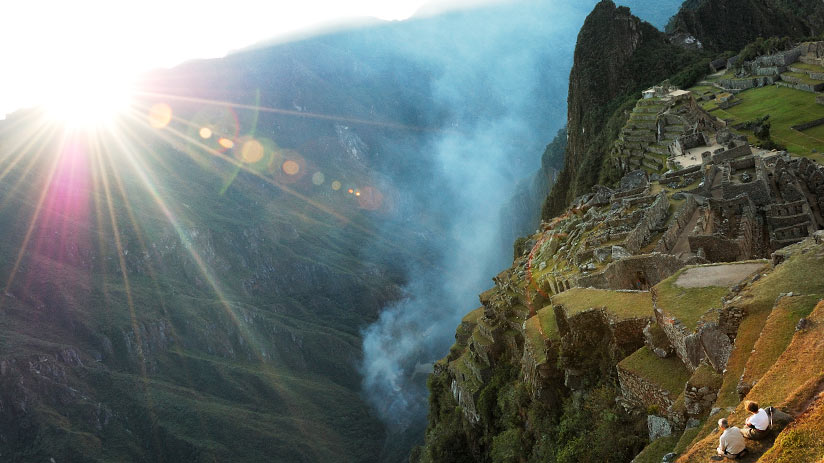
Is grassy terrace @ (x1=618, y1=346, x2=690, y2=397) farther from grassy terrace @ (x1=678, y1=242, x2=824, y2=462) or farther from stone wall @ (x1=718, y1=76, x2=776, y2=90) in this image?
stone wall @ (x1=718, y1=76, x2=776, y2=90)

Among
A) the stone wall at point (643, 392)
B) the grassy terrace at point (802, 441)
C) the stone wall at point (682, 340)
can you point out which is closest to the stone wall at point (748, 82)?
the stone wall at point (682, 340)

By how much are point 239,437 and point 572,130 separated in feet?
325

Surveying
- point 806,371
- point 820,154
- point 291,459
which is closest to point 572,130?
point 820,154

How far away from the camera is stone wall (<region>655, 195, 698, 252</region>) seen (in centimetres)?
2727

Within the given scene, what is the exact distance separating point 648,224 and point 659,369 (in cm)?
1661

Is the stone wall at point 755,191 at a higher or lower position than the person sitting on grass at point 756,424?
higher

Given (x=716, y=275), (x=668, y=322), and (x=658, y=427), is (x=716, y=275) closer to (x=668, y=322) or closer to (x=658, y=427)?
(x=668, y=322)

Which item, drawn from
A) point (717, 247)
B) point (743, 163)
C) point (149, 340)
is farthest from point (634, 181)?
point (149, 340)

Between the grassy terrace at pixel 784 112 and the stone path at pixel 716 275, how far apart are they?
33.5 m

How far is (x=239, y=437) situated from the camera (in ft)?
376

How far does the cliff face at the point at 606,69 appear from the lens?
10962 centimetres

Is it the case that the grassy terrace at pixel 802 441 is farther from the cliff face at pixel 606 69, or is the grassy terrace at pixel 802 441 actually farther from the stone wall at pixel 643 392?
the cliff face at pixel 606 69

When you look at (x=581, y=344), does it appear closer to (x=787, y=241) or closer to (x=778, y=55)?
(x=787, y=241)

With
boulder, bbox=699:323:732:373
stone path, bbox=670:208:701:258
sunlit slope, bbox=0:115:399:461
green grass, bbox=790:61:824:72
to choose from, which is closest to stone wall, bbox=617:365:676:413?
boulder, bbox=699:323:732:373
